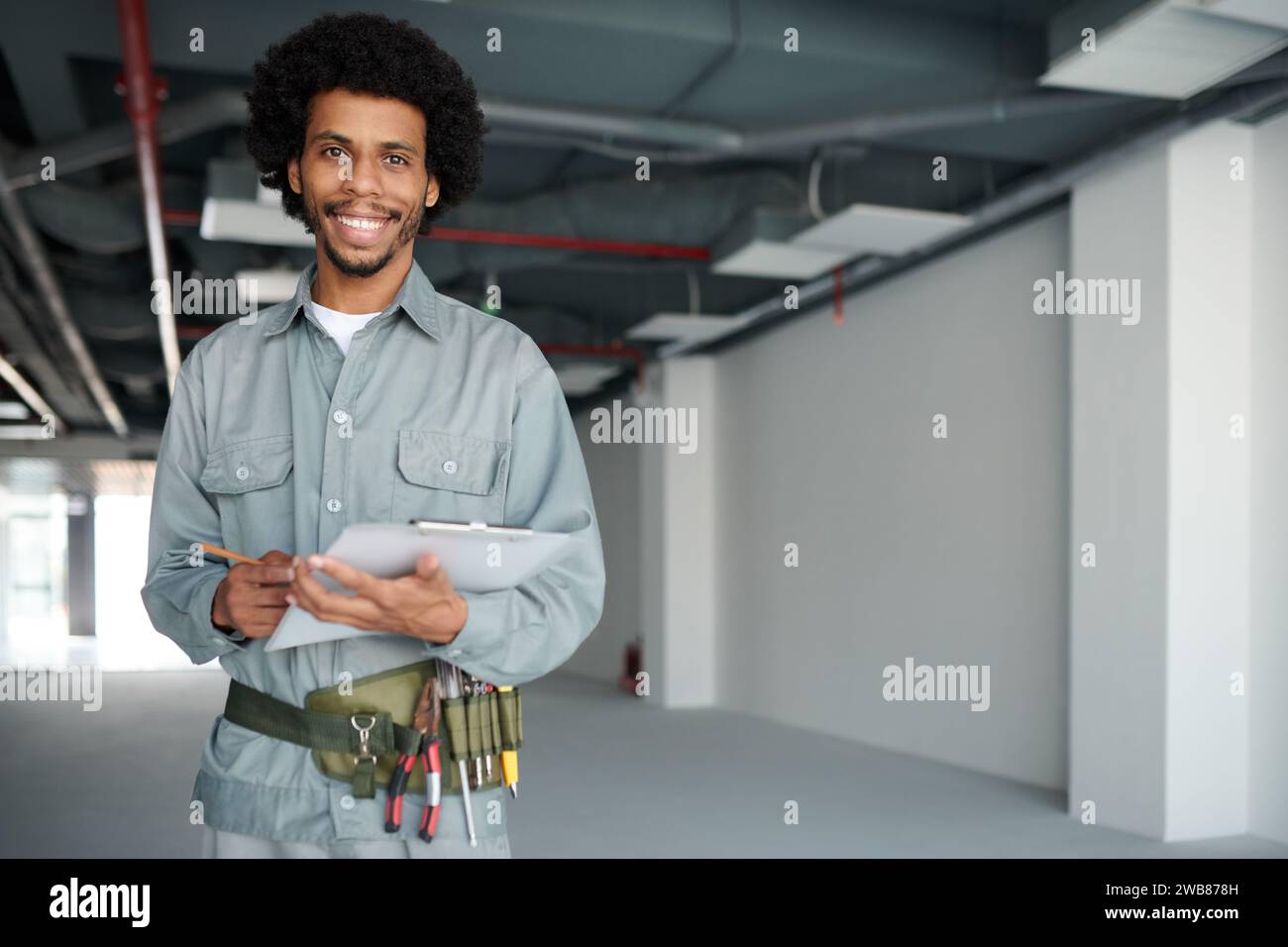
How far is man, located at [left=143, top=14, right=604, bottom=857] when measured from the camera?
1.33 metres

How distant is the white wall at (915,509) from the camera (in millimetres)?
5906

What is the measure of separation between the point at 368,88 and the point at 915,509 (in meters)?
5.86

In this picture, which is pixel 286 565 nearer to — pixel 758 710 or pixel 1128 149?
pixel 1128 149

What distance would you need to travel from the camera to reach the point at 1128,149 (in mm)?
4840

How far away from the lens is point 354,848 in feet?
4.36

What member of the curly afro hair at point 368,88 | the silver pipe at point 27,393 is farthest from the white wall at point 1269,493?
the silver pipe at point 27,393

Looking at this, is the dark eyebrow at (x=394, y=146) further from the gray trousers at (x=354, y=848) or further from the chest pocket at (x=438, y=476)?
the gray trousers at (x=354, y=848)

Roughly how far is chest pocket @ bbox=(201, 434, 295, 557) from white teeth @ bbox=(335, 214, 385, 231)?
26 centimetres

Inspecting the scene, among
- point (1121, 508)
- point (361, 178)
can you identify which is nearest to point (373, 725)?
point (361, 178)

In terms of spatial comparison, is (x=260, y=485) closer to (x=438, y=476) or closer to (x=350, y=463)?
(x=350, y=463)

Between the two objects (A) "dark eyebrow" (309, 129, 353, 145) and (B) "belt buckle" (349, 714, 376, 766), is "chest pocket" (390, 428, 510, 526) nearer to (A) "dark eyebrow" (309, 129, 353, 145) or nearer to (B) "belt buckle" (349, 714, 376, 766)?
(B) "belt buckle" (349, 714, 376, 766)

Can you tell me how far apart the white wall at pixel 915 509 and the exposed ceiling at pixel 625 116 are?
800mm

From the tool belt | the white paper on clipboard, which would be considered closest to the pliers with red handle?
the tool belt

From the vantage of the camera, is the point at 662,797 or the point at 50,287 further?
the point at 50,287
